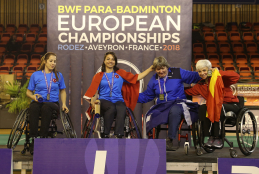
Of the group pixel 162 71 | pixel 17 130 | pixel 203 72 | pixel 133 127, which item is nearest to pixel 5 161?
pixel 17 130

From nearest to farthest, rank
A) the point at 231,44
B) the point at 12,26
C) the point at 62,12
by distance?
1. the point at 62,12
2. the point at 231,44
3. the point at 12,26

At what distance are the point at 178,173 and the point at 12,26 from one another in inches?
431

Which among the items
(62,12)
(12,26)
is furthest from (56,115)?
(12,26)

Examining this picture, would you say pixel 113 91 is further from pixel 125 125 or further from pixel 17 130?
pixel 17 130

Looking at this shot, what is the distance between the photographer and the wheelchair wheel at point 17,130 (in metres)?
2.64

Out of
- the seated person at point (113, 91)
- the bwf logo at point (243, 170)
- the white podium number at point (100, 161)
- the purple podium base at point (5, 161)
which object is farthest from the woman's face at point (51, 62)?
the bwf logo at point (243, 170)

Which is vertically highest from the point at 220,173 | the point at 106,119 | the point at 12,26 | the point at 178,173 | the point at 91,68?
the point at 12,26

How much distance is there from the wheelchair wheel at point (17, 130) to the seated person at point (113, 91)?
628mm

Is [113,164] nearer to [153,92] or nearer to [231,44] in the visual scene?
[153,92]

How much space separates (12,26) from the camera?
12359 millimetres

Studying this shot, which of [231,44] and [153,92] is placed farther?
[231,44]

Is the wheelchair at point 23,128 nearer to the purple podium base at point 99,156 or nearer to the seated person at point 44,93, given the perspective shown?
the seated person at point 44,93

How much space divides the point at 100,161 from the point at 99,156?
4cm

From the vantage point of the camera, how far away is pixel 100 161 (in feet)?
7.43
